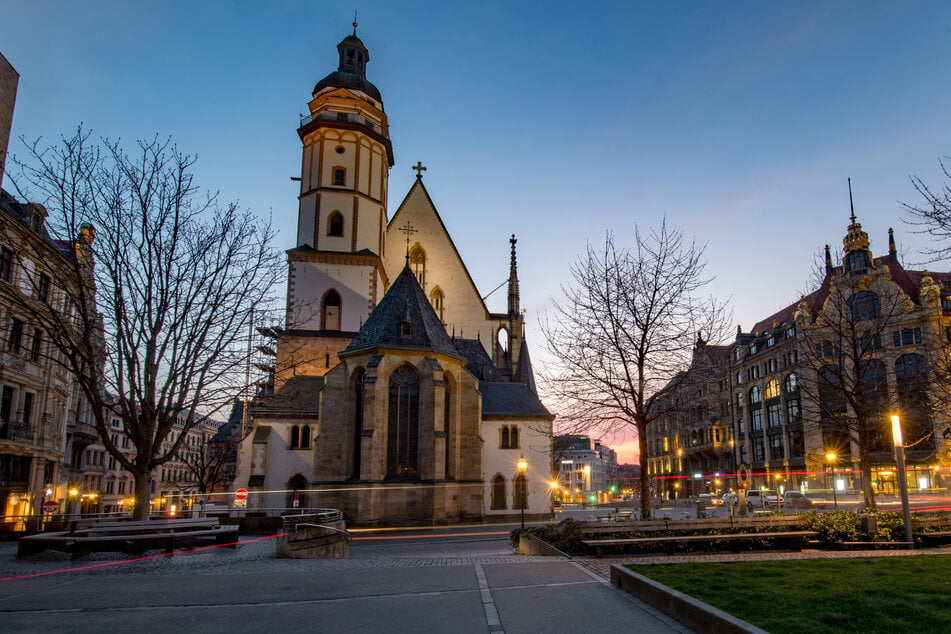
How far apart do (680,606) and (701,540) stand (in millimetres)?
6676

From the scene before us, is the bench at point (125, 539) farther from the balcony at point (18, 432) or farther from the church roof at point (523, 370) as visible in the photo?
the church roof at point (523, 370)

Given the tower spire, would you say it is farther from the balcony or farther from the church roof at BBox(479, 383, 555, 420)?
the balcony

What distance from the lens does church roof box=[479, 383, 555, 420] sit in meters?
40.9

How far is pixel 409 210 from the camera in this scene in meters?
51.3

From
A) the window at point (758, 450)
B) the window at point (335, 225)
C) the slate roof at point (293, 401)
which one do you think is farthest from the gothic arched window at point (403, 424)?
the window at point (758, 450)

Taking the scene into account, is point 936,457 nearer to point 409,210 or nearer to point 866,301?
point 866,301

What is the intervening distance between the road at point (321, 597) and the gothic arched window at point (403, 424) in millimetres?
19467

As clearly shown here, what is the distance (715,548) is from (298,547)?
383 inches

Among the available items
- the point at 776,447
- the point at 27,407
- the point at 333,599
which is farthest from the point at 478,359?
the point at 333,599

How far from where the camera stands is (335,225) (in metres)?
45.3

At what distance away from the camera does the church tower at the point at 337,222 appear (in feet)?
143

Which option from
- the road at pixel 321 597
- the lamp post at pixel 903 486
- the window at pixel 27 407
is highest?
the window at pixel 27 407

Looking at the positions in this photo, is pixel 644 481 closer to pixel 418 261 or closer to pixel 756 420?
pixel 418 261

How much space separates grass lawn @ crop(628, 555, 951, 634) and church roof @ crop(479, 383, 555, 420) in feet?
97.9
